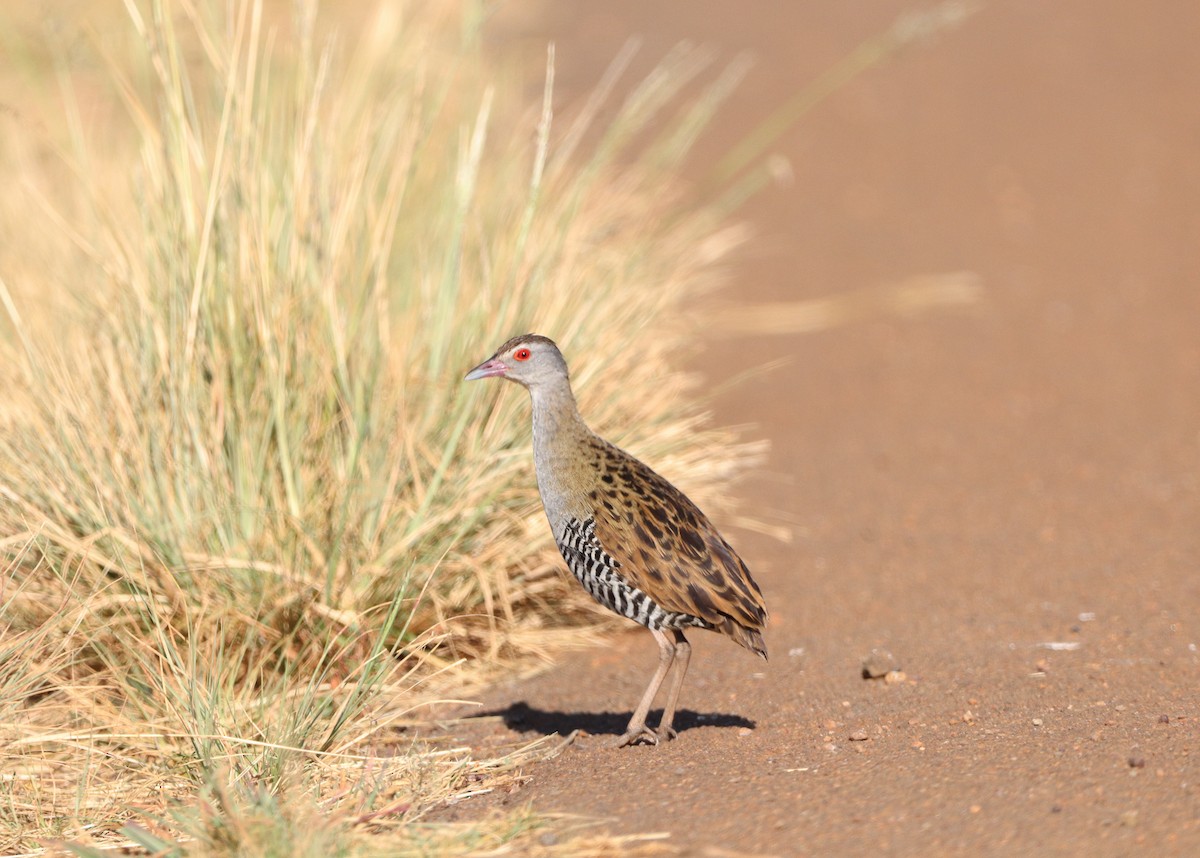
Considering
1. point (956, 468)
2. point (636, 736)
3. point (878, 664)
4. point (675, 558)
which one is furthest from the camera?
point (956, 468)

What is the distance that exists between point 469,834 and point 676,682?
1067 millimetres

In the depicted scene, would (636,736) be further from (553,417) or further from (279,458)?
(279,458)

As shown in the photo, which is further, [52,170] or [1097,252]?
[1097,252]

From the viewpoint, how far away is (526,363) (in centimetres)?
462

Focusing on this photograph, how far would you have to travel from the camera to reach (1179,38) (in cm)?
1396

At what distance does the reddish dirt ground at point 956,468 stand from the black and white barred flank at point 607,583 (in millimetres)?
371

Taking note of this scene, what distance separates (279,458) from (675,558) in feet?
5.17

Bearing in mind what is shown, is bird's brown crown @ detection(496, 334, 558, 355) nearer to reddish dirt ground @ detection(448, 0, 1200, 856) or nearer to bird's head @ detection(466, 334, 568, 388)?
bird's head @ detection(466, 334, 568, 388)

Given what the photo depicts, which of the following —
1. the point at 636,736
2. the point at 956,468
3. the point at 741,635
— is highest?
the point at 956,468

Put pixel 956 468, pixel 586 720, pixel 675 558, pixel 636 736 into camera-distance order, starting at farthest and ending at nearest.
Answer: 1. pixel 956 468
2. pixel 586 720
3. pixel 636 736
4. pixel 675 558

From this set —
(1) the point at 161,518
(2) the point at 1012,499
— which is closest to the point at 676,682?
(1) the point at 161,518

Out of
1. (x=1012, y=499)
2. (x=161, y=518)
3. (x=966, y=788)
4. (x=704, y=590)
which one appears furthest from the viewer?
(x=1012, y=499)

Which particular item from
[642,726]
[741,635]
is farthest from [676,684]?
Result: [741,635]

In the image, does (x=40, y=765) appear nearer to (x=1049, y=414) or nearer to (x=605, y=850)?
(x=605, y=850)
